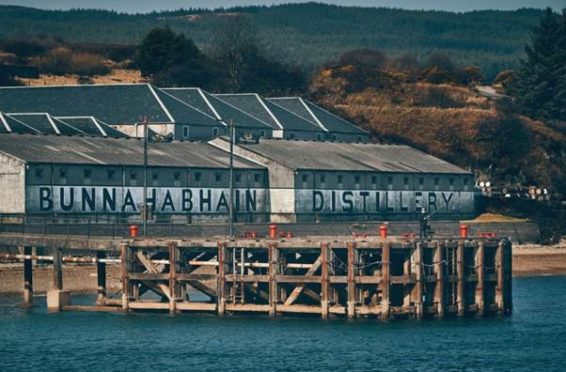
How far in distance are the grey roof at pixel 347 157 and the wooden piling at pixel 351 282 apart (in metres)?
48.8

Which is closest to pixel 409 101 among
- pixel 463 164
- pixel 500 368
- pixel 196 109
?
pixel 463 164

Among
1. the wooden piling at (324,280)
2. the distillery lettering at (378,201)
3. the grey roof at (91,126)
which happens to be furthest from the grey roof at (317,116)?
the wooden piling at (324,280)

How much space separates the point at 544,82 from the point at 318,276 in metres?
112

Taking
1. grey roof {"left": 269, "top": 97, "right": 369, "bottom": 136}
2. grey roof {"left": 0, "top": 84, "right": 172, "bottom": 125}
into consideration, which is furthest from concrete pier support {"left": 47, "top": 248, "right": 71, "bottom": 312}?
grey roof {"left": 269, "top": 97, "right": 369, "bottom": 136}

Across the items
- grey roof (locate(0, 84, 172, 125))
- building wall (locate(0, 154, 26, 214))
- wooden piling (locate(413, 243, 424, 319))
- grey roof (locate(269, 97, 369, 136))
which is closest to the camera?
wooden piling (locate(413, 243, 424, 319))

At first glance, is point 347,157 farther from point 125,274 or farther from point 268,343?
point 268,343

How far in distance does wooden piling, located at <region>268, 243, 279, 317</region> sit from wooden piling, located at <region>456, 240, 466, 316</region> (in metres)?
8.00

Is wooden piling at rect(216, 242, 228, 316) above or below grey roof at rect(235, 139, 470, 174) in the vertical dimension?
below

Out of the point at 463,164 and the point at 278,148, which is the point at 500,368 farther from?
the point at 463,164

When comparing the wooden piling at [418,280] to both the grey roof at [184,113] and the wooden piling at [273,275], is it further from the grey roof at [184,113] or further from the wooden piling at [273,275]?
the grey roof at [184,113]

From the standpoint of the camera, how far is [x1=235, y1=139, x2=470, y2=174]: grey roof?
132750 millimetres

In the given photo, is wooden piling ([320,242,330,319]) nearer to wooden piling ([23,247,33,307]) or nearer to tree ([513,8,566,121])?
wooden piling ([23,247,33,307])

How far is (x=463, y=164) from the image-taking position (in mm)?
164500

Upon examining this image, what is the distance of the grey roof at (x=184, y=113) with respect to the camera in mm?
141000
